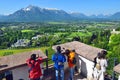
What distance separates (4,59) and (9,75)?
30.3 inches

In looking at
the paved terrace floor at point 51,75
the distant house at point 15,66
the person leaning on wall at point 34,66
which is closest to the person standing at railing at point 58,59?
the person leaning on wall at point 34,66

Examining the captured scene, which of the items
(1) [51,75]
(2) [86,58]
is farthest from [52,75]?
(2) [86,58]

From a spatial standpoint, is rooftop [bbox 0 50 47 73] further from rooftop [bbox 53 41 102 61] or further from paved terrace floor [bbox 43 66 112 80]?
rooftop [bbox 53 41 102 61]

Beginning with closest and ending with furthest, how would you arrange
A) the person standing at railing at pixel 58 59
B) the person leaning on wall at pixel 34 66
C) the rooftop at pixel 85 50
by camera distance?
the person leaning on wall at pixel 34 66 → the person standing at railing at pixel 58 59 → the rooftop at pixel 85 50

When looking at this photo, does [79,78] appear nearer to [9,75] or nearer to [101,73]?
[101,73]

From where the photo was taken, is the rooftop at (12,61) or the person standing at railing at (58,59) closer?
the person standing at railing at (58,59)

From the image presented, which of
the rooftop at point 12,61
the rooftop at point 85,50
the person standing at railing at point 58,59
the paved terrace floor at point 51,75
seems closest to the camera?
the person standing at railing at point 58,59

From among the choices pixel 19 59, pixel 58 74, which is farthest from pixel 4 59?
pixel 58 74

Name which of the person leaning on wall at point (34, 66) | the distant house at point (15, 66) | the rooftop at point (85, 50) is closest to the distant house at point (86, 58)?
the rooftop at point (85, 50)

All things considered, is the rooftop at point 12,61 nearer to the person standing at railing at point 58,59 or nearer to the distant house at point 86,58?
the person standing at railing at point 58,59

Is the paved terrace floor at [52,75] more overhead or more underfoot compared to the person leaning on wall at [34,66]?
more underfoot

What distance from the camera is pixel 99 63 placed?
26.5ft

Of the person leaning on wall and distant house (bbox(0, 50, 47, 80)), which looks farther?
distant house (bbox(0, 50, 47, 80))

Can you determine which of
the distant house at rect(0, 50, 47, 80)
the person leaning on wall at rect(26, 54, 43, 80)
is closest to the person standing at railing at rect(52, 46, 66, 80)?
the person leaning on wall at rect(26, 54, 43, 80)
